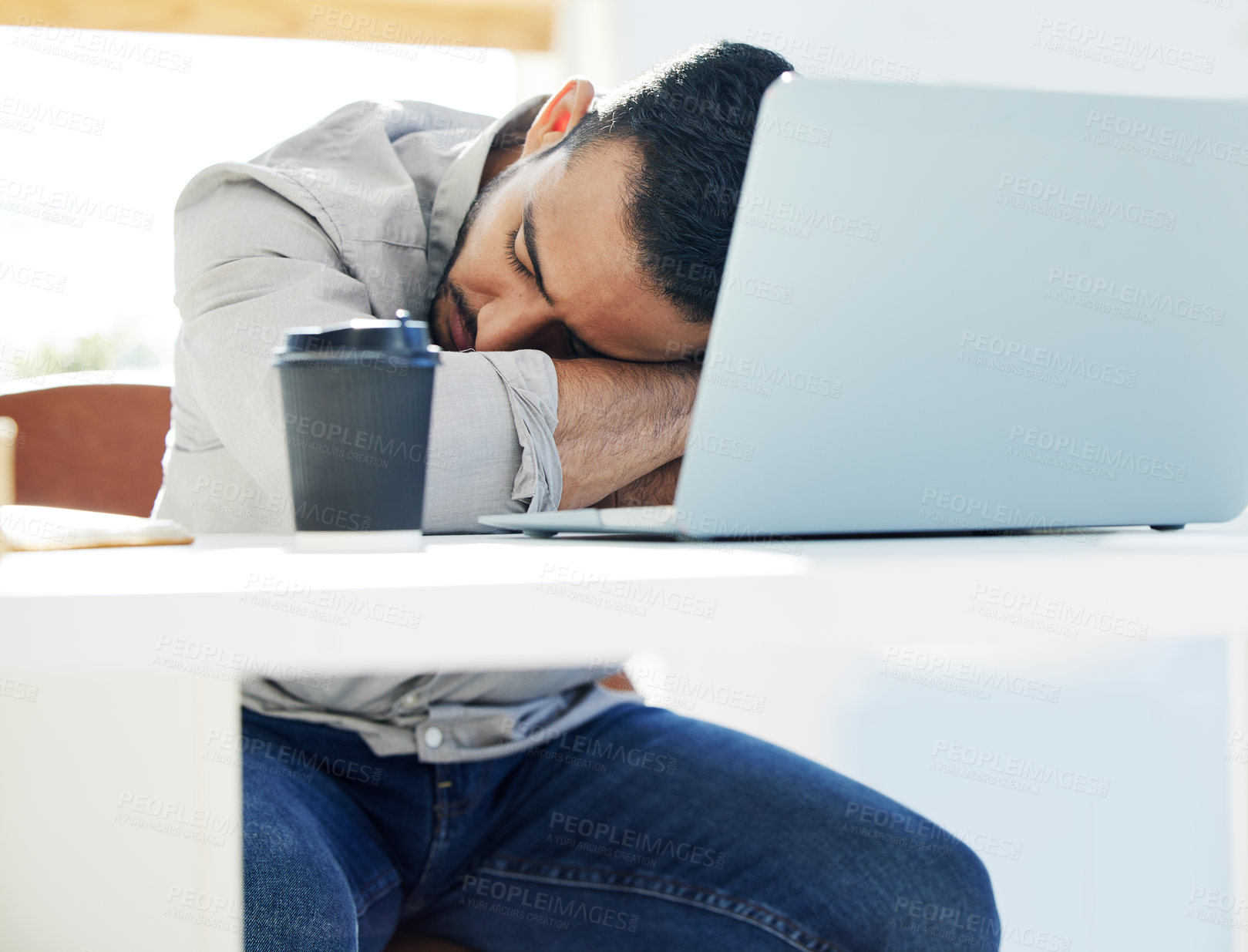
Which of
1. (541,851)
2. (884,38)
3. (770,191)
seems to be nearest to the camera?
(770,191)

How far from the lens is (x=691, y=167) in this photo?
98 centimetres

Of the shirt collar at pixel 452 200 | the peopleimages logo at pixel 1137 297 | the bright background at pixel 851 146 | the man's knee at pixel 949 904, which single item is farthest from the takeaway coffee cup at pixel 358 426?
the shirt collar at pixel 452 200

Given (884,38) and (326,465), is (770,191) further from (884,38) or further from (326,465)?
(884,38)

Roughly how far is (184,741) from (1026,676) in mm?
1569

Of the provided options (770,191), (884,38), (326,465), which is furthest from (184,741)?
(884,38)

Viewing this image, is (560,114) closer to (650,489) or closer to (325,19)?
(650,489)

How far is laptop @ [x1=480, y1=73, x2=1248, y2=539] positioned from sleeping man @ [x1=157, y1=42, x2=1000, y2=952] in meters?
0.31

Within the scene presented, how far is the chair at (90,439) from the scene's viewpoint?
130 centimetres

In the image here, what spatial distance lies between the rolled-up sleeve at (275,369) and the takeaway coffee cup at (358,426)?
14cm

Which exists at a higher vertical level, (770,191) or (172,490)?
(770,191)

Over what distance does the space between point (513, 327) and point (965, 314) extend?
0.67 metres

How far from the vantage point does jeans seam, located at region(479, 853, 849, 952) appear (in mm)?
760

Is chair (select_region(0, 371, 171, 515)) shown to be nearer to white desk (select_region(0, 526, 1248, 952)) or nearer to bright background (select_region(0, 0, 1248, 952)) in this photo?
bright background (select_region(0, 0, 1248, 952))

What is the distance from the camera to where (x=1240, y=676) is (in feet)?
1.36
